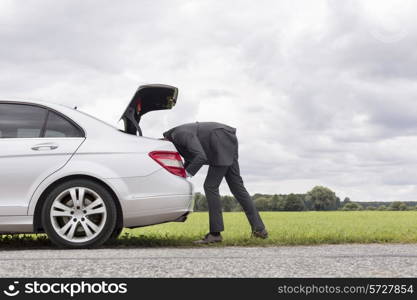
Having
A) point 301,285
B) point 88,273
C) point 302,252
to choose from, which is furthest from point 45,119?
point 301,285

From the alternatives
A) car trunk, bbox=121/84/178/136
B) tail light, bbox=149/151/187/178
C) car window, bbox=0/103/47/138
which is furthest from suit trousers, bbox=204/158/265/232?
car window, bbox=0/103/47/138

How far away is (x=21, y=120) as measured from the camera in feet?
24.2

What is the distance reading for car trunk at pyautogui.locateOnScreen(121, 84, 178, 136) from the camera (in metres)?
7.68

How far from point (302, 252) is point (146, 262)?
206 centimetres

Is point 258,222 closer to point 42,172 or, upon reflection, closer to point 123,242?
point 123,242

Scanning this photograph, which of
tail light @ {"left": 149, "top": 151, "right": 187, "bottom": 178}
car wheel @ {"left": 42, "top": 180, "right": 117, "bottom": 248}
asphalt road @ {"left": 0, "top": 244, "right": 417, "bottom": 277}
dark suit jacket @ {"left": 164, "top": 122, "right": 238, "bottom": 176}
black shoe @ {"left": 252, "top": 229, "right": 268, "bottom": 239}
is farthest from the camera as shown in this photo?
black shoe @ {"left": 252, "top": 229, "right": 268, "bottom": 239}

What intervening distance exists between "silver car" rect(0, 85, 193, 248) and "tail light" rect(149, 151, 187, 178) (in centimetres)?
1

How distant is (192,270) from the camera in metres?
5.21

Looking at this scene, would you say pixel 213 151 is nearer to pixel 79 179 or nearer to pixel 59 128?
pixel 79 179

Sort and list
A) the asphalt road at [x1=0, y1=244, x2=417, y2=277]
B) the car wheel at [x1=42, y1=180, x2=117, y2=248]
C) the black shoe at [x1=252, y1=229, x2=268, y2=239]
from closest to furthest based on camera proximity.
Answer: the asphalt road at [x1=0, y1=244, x2=417, y2=277] → the car wheel at [x1=42, y1=180, x2=117, y2=248] → the black shoe at [x1=252, y1=229, x2=268, y2=239]

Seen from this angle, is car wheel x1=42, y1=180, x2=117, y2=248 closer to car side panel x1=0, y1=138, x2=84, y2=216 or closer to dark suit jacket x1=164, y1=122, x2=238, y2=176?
car side panel x1=0, y1=138, x2=84, y2=216

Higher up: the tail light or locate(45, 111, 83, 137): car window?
locate(45, 111, 83, 137): car window

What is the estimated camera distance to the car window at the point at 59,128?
7.30m

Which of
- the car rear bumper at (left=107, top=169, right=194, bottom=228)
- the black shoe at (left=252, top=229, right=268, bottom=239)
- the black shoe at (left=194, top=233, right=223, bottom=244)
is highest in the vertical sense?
the car rear bumper at (left=107, top=169, right=194, bottom=228)
